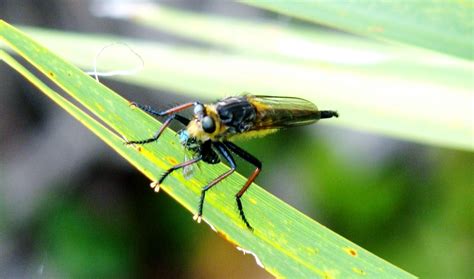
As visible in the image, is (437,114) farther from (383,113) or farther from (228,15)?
(228,15)

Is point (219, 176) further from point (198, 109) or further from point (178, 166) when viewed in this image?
point (198, 109)

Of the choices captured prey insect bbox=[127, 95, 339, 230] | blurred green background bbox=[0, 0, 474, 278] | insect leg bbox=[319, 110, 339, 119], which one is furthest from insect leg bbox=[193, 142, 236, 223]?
blurred green background bbox=[0, 0, 474, 278]

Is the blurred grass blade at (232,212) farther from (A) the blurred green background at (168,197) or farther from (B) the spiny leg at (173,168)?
(A) the blurred green background at (168,197)

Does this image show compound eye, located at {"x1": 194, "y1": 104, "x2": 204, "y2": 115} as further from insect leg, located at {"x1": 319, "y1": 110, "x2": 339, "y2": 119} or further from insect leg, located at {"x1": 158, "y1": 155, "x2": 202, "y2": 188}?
insect leg, located at {"x1": 319, "y1": 110, "x2": 339, "y2": 119}

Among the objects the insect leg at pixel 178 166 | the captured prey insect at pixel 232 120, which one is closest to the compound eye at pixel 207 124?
the captured prey insect at pixel 232 120

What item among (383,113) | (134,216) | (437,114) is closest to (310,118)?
(383,113)
